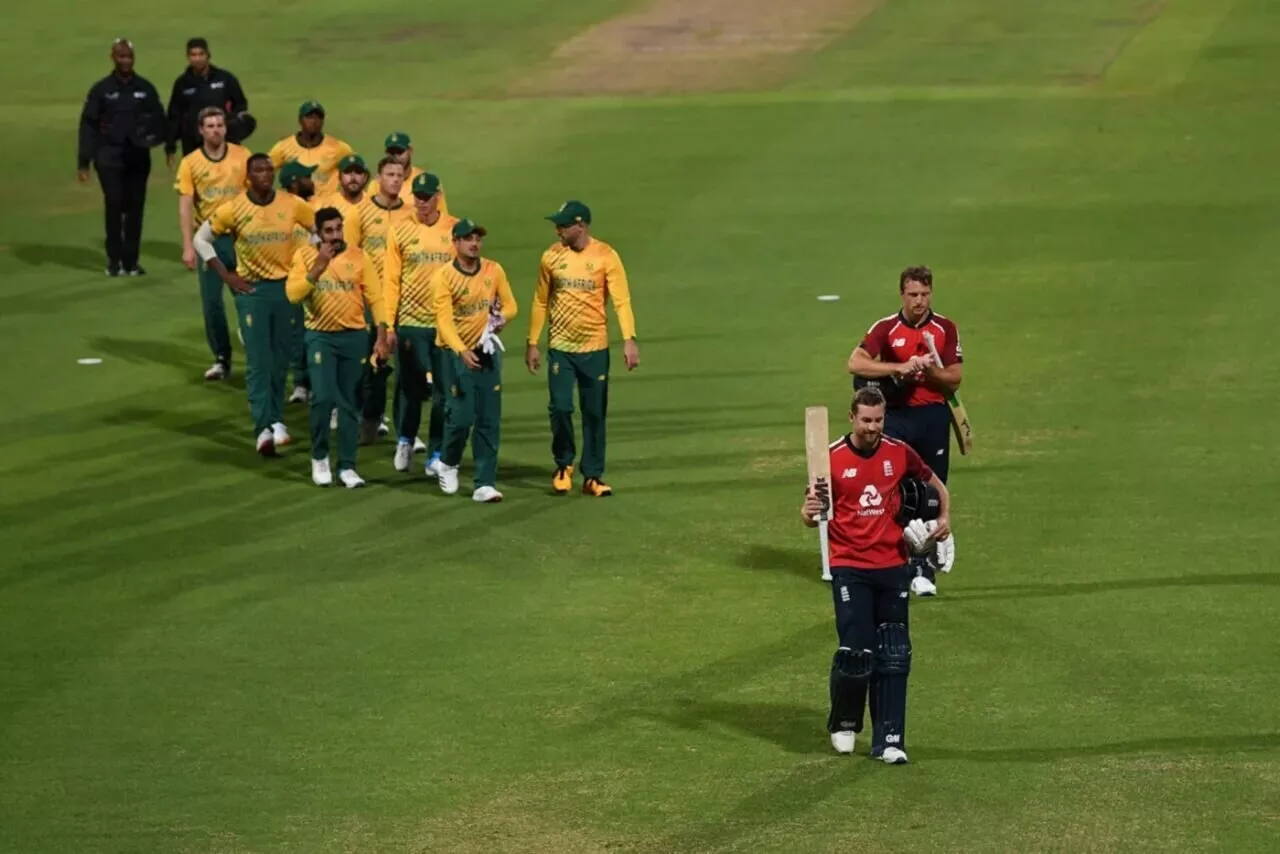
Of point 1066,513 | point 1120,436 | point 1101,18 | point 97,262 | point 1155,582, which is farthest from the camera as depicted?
point 1101,18

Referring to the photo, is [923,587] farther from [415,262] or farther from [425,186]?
[425,186]

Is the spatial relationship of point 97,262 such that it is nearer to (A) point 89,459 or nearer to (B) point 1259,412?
(A) point 89,459

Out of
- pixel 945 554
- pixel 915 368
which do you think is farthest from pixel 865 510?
pixel 915 368

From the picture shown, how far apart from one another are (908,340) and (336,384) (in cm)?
568

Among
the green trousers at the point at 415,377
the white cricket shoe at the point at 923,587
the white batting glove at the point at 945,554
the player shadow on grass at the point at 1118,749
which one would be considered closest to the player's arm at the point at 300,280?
the green trousers at the point at 415,377

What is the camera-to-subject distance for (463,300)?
19.0 m

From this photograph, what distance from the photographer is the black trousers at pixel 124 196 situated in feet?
90.5

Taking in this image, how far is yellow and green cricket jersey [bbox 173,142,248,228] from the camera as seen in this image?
23.5 meters

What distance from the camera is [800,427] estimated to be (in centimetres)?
2161

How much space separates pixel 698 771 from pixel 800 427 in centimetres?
873

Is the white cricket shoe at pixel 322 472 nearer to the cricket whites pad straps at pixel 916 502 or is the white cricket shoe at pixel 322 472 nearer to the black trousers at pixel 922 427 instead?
the black trousers at pixel 922 427

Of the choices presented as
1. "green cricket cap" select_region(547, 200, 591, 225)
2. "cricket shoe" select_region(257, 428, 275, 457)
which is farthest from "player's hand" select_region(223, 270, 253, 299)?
"green cricket cap" select_region(547, 200, 591, 225)

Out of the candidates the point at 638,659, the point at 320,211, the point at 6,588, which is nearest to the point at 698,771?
the point at 638,659

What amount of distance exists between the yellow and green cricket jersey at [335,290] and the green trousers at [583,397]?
1.53 metres
